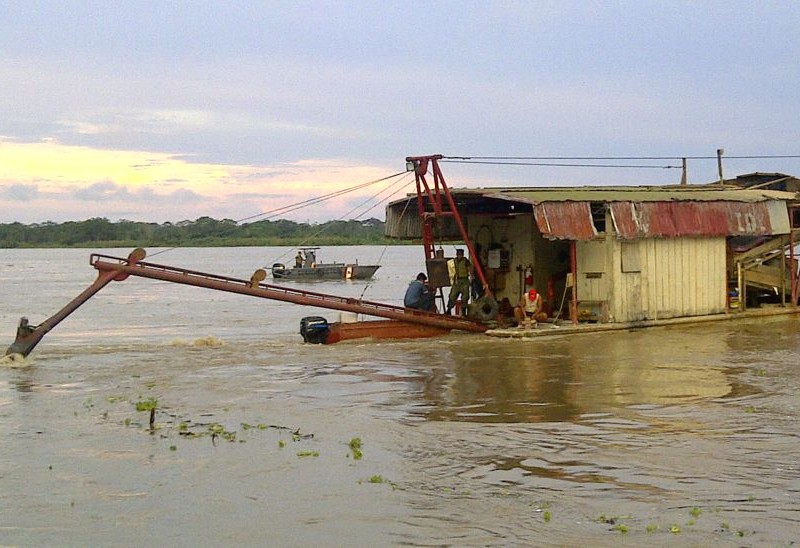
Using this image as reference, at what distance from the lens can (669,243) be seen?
21656 mm

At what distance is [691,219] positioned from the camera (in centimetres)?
A: 2188

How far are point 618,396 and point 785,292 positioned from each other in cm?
1263

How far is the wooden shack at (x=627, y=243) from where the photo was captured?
20.7m

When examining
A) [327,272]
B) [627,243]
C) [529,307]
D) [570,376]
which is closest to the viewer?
[570,376]

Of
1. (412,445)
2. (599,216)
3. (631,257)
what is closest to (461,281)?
(599,216)

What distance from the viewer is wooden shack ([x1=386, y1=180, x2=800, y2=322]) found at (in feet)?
68.0

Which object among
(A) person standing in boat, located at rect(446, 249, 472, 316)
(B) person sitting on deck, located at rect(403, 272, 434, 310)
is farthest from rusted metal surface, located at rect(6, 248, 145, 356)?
(A) person standing in boat, located at rect(446, 249, 472, 316)

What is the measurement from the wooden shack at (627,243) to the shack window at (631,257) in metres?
0.02

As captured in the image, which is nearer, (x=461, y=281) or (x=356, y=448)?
(x=356, y=448)

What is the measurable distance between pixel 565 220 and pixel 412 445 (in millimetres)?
10133

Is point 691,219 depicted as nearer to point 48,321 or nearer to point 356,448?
point 48,321

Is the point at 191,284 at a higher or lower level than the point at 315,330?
higher

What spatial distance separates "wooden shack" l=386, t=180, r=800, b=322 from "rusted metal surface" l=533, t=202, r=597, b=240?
2 cm

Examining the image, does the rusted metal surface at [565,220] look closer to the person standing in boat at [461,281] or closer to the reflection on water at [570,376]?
the reflection on water at [570,376]
